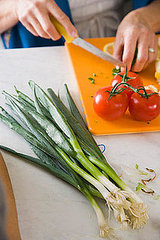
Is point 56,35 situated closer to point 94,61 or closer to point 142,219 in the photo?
point 94,61

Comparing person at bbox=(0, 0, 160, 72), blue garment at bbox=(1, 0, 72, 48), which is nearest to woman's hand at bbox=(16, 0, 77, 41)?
person at bbox=(0, 0, 160, 72)

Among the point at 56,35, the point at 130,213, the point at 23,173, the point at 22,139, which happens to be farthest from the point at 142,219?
the point at 56,35

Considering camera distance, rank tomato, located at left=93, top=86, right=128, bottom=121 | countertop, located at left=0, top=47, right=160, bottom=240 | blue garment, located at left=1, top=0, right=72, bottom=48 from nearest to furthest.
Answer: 1. countertop, located at left=0, top=47, right=160, bottom=240
2. tomato, located at left=93, top=86, right=128, bottom=121
3. blue garment, located at left=1, top=0, right=72, bottom=48

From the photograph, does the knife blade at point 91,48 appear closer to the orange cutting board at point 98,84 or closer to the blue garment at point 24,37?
the orange cutting board at point 98,84

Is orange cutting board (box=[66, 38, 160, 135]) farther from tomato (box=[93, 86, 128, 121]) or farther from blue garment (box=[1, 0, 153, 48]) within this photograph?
blue garment (box=[1, 0, 153, 48])

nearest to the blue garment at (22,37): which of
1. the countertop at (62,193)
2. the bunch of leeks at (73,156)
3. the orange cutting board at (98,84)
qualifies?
the orange cutting board at (98,84)

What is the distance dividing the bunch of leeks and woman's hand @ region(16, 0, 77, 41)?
0.40m

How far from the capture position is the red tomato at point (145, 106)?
42.5 inches

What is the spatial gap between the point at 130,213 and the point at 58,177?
248 mm

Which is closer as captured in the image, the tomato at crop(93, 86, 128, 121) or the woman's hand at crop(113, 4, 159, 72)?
the tomato at crop(93, 86, 128, 121)

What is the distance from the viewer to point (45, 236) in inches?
28.6

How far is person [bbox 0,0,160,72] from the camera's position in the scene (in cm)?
135

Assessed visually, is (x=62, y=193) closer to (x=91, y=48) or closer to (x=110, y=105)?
(x=110, y=105)

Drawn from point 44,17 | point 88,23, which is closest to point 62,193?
point 44,17
